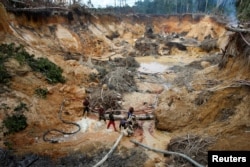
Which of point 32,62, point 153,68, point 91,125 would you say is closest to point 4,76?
point 32,62

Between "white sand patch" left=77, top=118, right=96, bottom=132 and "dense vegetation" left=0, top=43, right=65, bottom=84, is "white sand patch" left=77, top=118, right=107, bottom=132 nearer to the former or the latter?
"white sand patch" left=77, top=118, right=96, bottom=132

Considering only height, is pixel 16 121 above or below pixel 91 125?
above

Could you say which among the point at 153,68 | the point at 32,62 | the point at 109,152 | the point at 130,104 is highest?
the point at 32,62

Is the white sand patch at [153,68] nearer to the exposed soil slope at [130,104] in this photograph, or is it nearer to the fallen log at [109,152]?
the exposed soil slope at [130,104]

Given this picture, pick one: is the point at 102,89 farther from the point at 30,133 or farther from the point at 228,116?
the point at 228,116

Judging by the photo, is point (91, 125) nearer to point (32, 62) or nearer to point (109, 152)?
point (109, 152)

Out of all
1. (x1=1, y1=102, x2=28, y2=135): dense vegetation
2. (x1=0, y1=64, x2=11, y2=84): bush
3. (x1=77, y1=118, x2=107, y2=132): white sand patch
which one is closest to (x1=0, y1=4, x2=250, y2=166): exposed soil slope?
(x1=77, y1=118, x2=107, y2=132): white sand patch

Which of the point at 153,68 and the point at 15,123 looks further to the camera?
the point at 153,68
